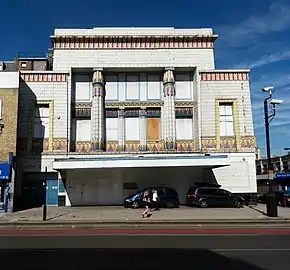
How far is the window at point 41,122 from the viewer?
30156 millimetres

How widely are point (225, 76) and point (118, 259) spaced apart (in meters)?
25.1

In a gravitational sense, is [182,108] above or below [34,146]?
above

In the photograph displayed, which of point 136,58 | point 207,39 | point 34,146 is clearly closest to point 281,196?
point 207,39

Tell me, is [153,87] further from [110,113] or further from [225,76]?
[225,76]

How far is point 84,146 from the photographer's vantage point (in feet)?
102

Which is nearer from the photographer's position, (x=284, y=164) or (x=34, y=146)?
(x=34, y=146)

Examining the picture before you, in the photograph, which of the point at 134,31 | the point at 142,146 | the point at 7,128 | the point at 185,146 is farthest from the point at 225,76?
the point at 7,128

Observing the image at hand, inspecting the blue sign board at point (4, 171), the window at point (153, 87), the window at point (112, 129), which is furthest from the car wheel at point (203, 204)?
the blue sign board at point (4, 171)

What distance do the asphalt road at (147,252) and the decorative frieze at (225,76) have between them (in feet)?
64.1

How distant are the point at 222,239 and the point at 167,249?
2.94 metres

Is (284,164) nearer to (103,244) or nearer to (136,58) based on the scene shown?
(136,58)

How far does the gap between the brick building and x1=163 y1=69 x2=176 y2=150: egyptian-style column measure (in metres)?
12.4

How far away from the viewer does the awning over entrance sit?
26.5m

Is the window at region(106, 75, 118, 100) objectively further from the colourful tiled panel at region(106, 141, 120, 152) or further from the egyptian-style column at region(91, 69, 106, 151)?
the colourful tiled panel at region(106, 141, 120, 152)
